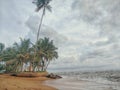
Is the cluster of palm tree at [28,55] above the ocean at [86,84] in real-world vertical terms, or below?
above

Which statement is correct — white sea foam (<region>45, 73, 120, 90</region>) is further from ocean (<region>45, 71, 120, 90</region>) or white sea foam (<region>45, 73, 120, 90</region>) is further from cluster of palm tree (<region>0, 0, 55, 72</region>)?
cluster of palm tree (<region>0, 0, 55, 72</region>)

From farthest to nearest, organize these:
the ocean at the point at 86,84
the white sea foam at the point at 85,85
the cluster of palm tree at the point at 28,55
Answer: the cluster of palm tree at the point at 28,55
the ocean at the point at 86,84
the white sea foam at the point at 85,85

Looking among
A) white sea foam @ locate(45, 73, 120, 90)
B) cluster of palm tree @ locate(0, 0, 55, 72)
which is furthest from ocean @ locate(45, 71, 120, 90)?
cluster of palm tree @ locate(0, 0, 55, 72)

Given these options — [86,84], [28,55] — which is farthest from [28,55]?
[86,84]

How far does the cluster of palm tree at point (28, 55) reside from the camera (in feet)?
203

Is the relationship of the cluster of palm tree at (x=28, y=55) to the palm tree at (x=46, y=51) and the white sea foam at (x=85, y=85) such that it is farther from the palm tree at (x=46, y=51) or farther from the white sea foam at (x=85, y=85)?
the white sea foam at (x=85, y=85)

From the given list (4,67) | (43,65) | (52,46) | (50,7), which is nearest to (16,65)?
(4,67)

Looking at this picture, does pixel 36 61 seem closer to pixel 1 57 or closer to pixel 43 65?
pixel 43 65

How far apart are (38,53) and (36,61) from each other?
3.12 metres

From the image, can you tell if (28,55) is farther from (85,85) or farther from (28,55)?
(85,85)

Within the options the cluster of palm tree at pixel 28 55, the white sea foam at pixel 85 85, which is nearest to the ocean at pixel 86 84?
the white sea foam at pixel 85 85

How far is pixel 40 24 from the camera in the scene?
5203 cm

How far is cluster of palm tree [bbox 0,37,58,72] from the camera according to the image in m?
61.8

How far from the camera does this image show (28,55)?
200ft
